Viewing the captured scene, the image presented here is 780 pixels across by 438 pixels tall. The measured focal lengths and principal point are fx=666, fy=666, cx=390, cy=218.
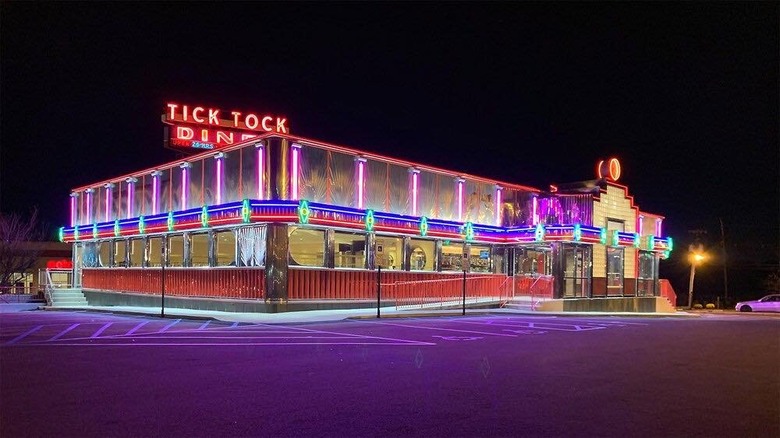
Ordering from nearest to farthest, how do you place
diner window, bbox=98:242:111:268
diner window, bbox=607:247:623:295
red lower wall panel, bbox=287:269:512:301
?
red lower wall panel, bbox=287:269:512:301 < diner window, bbox=607:247:623:295 < diner window, bbox=98:242:111:268

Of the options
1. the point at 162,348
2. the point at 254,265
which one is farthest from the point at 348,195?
the point at 162,348

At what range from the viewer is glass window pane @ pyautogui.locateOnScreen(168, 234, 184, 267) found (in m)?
30.0

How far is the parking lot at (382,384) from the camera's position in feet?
23.8

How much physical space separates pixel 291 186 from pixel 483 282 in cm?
1201

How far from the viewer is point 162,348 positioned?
13.7 meters

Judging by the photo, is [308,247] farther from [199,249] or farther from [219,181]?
[199,249]

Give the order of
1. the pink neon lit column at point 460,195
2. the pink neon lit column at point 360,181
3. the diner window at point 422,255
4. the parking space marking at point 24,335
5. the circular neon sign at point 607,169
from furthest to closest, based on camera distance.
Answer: the circular neon sign at point 607,169, the pink neon lit column at point 460,195, the diner window at point 422,255, the pink neon lit column at point 360,181, the parking space marking at point 24,335

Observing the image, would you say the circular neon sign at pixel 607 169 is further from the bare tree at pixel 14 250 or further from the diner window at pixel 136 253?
the bare tree at pixel 14 250

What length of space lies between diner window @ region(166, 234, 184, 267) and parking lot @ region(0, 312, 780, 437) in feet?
41.9

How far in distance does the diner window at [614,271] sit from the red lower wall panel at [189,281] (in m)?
19.0

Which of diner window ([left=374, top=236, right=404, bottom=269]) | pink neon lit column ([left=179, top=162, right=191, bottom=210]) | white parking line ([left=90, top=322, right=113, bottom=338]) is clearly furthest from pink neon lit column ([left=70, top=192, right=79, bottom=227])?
white parking line ([left=90, top=322, right=113, bottom=338])

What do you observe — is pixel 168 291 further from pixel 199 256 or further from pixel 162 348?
pixel 162 348

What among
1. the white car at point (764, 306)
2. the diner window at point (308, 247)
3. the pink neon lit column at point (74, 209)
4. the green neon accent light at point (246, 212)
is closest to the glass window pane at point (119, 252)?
the pink neon lit column at point (74, 209)

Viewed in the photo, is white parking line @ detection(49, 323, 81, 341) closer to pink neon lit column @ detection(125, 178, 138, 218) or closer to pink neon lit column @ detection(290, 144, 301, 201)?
pink neon lit column @ detection(290, 144, 301, 201)
